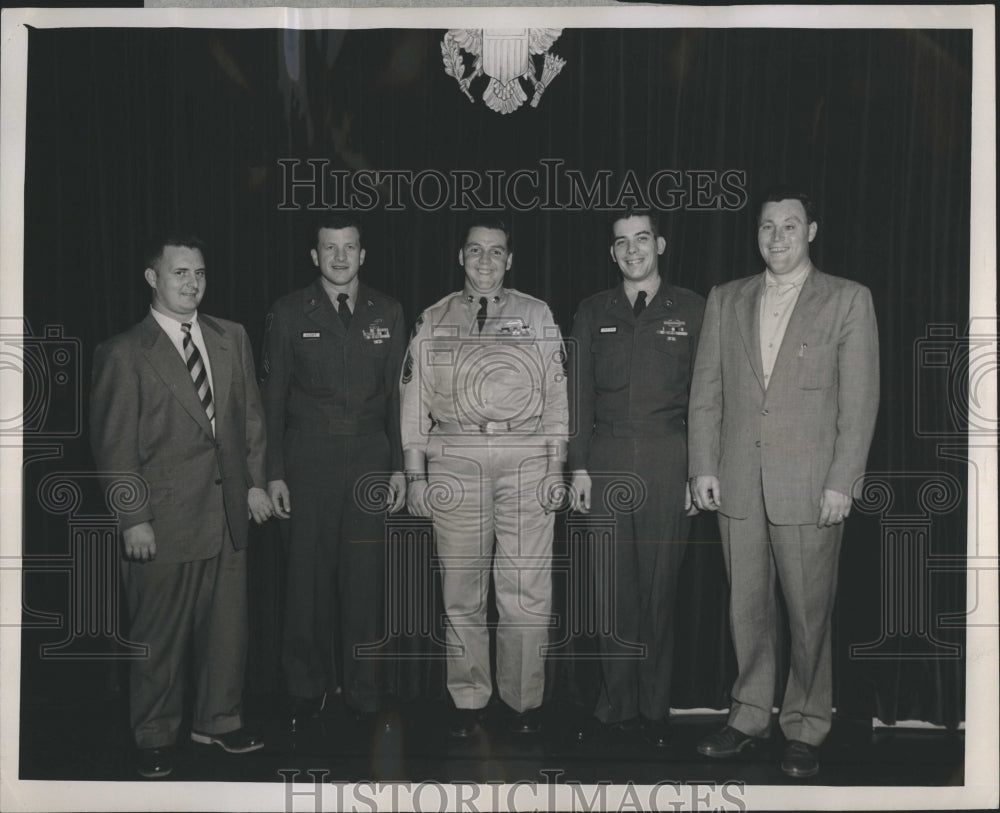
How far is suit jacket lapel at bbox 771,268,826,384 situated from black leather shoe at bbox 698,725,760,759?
3.76ft

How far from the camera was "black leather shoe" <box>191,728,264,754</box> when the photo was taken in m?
2.97

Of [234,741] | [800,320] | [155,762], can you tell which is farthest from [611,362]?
[155,762]

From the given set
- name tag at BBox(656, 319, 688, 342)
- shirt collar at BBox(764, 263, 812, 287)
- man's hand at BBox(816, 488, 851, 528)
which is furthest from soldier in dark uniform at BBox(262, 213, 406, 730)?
man's hand at BBox(816, 488, 851, 528)

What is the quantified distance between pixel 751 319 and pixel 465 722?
1595mm

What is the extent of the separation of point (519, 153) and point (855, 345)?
123cm

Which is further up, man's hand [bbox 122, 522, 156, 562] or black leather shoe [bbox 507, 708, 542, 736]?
man's hand [bbox 122, 522, 156, 562]

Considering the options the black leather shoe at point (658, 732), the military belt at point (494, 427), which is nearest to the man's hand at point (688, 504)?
the military belt at point (494, 427)

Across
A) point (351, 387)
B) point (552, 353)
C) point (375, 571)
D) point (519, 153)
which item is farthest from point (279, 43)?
point (375, 571)

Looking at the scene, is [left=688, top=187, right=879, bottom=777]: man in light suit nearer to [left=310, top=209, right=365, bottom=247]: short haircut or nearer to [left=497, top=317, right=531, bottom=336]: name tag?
[left=497, top=317, right=531, bottom=336]: name tag

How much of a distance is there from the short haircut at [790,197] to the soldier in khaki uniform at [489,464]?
806 mm

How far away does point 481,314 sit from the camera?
297 centimetres

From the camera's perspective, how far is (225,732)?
2.97 metres

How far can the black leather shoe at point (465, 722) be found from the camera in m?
2.97

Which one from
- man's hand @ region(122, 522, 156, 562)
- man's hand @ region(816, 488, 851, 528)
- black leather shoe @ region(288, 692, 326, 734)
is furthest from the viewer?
black leather shoe @ region(288, 692, 326, 734)
